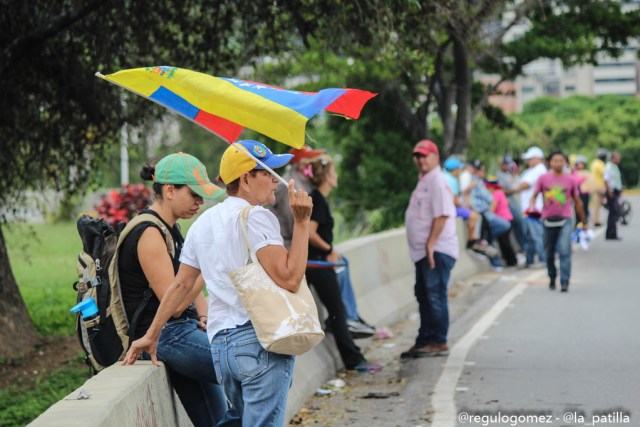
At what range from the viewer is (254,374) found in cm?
481

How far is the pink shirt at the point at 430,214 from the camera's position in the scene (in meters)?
9.44

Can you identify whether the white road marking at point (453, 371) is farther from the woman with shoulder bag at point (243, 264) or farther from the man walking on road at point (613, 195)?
the man walking on road at point (613, 195)

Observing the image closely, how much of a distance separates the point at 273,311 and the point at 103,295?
1.11 metres

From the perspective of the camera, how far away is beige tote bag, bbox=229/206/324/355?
4.71 m

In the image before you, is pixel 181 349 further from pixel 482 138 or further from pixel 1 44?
pixel 482 138

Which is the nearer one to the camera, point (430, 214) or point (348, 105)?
point (348, 105)

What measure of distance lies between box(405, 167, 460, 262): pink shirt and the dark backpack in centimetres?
422

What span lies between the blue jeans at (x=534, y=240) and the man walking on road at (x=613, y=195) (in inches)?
250

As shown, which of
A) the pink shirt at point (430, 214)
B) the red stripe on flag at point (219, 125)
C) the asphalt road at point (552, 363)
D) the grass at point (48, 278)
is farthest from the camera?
the grass at point (48, 278)

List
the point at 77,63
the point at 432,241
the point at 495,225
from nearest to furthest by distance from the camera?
1. the point at 432,241
2. the point at 77,63
3. the point at 495,225

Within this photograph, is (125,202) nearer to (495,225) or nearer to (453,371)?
(495,225)

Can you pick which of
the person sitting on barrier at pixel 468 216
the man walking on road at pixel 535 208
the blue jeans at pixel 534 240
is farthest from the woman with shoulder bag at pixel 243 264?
the blue jeans at pixel 534 240

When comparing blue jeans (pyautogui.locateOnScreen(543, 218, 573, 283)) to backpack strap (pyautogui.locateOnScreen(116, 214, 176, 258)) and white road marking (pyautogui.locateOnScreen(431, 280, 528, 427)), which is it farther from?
backpack strap (pyautogui.locateOnScreen(116, 214, 176, 258))

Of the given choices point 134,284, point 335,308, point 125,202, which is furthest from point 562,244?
point 134,284
